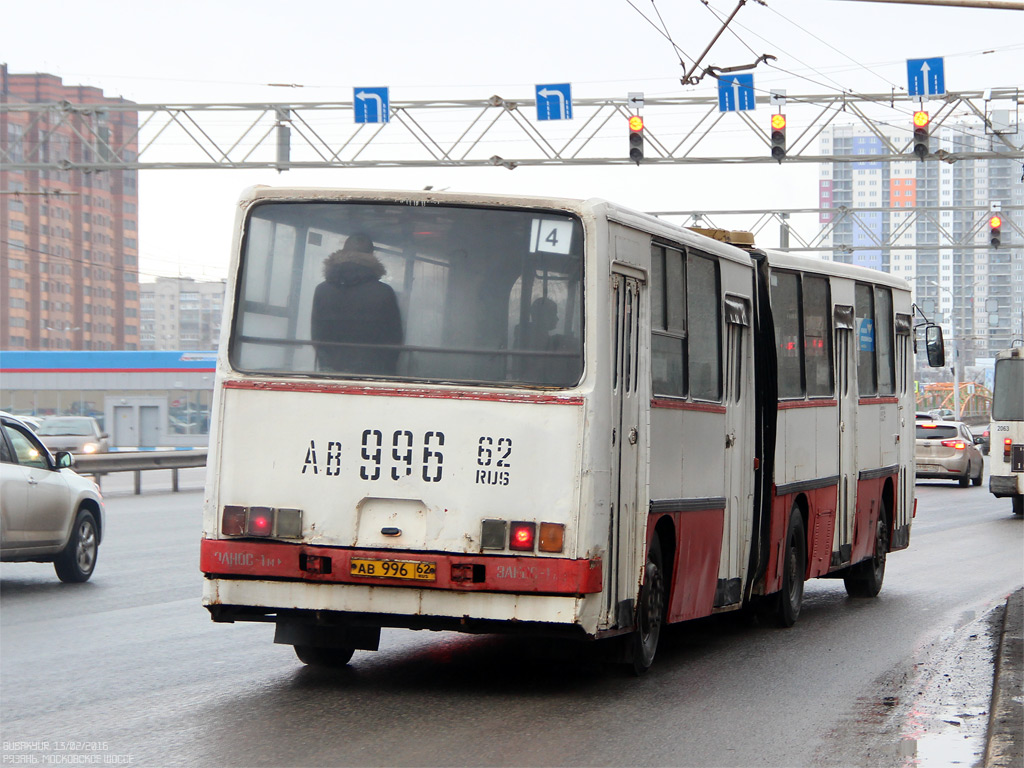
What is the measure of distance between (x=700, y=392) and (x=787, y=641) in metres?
2.52

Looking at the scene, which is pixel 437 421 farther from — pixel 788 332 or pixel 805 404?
pixel 805 404

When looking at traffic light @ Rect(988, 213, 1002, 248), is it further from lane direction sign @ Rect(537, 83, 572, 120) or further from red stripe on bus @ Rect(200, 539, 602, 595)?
red stripe on bus @ Rect(200, 539, 602, 595)

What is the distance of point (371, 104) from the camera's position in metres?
28.8

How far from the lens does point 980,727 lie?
25.8ft

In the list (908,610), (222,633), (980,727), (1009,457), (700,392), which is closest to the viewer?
(980,727)

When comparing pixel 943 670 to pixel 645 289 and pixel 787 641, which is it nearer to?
pixel 787 641

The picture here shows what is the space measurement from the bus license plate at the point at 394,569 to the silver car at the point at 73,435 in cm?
3346

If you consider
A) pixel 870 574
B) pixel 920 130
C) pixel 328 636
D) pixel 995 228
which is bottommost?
pixel 870 574

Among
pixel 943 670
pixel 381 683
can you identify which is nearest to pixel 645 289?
pixel 381 683

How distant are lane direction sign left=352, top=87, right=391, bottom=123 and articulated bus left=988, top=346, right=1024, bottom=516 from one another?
40.3 feet

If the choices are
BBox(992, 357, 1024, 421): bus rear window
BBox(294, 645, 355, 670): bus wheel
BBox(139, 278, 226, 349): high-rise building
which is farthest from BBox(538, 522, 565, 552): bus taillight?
BBox(139, 278, 226, 349): high-rise building

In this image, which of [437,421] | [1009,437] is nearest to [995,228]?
[1009,437]

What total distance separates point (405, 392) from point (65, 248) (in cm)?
14394

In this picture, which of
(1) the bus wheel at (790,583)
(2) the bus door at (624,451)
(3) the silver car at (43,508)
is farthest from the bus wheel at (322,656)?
(3) the silver car at (43,508)
